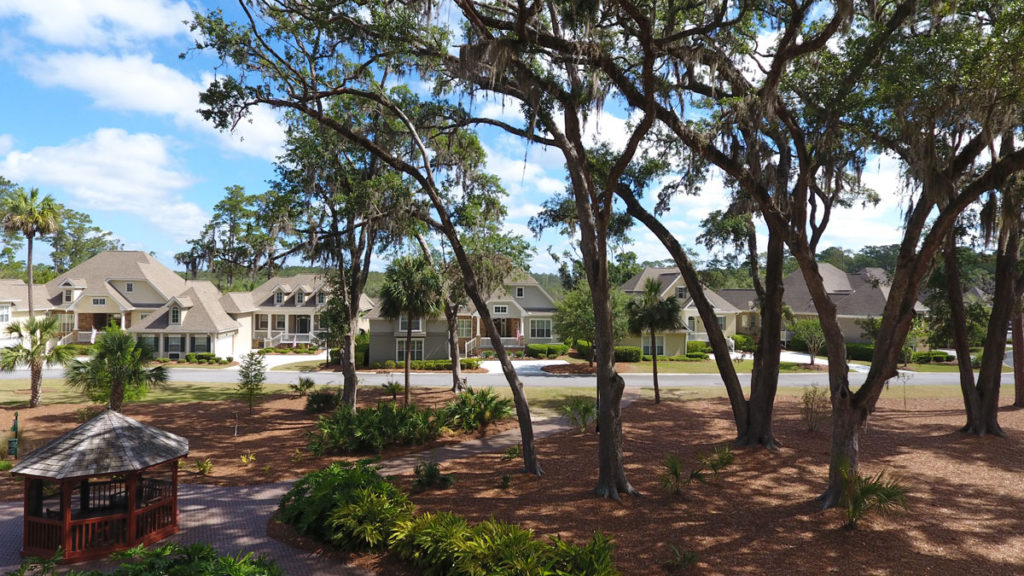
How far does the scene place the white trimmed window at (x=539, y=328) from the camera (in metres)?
44.4

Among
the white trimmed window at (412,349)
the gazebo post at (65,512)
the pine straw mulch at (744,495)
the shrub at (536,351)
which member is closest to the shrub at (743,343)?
the shrub at (536,351)

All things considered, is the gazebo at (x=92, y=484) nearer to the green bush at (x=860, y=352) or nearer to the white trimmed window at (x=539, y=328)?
the white trimmed window at (x=539, y=328)

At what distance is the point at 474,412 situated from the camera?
17562 mm

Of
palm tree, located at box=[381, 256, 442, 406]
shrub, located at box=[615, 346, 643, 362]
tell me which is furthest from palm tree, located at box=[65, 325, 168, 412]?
shrub, located at box=[615, 346, 643, 362]

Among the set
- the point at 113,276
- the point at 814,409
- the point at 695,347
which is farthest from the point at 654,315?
the point at 113,276

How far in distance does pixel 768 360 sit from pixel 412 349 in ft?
86.1

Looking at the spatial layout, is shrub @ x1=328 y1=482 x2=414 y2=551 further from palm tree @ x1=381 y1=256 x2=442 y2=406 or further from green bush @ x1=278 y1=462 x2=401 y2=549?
palm tree @ x1=381 y1=256 x2=442 y2=406

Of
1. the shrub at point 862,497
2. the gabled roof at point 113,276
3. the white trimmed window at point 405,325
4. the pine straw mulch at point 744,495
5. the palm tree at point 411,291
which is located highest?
the gabled roof at point 113,276

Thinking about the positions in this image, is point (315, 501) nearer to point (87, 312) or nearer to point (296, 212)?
point (296, 212)

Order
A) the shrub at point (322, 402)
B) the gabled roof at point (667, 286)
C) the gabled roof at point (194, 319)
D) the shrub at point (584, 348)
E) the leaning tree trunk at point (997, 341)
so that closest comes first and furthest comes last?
the leaning tree trunk at point (997, 341), the shrub at point (322, 402), the shrub at point (584, 348), the gabled roof at point (194, 319), the gabled roof at point (667, 286)

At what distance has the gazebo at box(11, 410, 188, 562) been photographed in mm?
8539

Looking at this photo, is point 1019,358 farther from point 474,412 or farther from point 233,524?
point 233,524

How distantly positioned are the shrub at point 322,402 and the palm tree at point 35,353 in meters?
8.93

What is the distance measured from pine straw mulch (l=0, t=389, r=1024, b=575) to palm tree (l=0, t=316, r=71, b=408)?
9.83 feet
